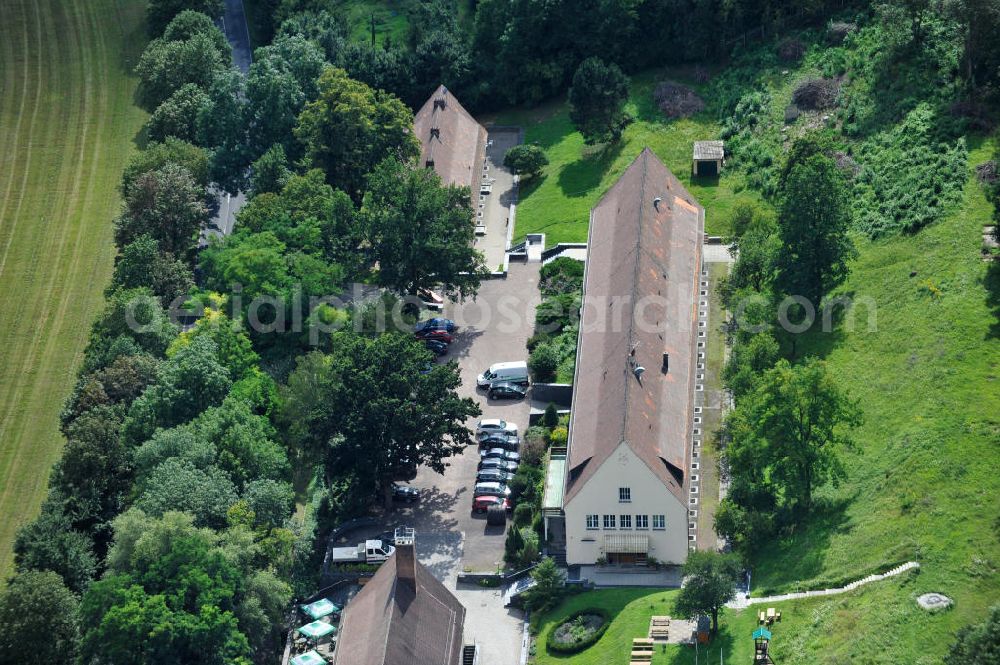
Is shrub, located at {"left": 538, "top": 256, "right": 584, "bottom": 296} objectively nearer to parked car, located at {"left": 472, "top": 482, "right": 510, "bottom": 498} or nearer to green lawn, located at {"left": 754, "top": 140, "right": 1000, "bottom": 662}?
green lawn, located at {"left": 754, "top": 140, "right": 1000, "bottom": 662}

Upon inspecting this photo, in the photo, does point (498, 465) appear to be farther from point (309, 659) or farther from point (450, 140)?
point (450, 140)

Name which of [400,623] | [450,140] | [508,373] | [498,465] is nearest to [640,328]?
[508,373]

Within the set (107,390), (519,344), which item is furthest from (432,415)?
(107,390)

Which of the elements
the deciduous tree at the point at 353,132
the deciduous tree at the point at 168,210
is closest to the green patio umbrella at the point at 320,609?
the deciduous tree at the point at 168,210

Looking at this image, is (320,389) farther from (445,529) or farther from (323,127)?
(323,127)

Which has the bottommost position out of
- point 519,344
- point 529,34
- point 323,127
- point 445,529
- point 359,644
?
point 359,644

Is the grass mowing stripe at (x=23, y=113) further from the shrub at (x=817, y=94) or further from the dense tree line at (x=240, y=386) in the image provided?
the shrub at (x=817, y=94)

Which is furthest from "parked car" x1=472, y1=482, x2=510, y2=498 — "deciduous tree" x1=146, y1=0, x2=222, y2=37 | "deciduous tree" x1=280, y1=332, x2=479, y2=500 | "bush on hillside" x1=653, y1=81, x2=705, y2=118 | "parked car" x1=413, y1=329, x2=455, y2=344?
"deciduous tree" x1=146, y1=0, x2=222, y2=37

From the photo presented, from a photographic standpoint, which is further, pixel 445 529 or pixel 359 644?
pixel 445 529
